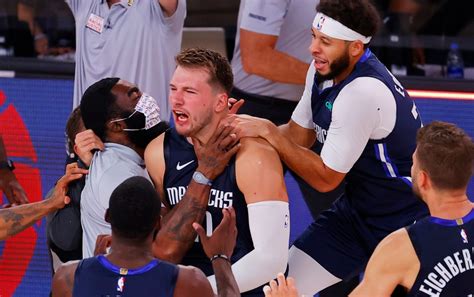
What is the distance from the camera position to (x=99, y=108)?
15.9 ft

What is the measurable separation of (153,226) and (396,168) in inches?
70.2

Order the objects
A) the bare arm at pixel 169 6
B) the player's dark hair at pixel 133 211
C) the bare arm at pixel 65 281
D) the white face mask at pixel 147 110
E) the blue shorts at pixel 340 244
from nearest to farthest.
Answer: the player's dark hair at pixel 133 211 < the bare arm at pixel 65 281 < the white face mask at pixel 147 110 < the blue shorts at pixel 340 244 < the bare arm at pixel 169 6

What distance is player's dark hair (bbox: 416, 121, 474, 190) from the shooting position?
403 cm

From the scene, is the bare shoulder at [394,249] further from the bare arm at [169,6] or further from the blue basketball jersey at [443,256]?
the bare arm at [169,6]

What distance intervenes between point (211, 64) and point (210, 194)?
0.56 metres

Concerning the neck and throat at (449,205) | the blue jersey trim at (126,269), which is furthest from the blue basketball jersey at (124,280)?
the neck and throat at (449,205)

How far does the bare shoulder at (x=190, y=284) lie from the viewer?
12.3 ft

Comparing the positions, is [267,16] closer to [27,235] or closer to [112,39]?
[112,39]

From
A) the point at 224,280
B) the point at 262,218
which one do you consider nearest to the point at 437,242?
the point at 224,280

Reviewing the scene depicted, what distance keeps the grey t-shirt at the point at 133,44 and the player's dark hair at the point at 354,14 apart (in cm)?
104

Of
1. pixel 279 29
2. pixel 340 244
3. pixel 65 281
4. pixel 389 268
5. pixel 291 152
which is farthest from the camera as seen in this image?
pixel 279 29

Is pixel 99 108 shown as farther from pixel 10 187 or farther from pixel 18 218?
pixel 10 187

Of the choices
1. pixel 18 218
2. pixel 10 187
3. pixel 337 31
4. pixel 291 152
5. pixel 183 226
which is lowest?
pixel 10 187

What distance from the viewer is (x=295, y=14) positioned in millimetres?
6312
